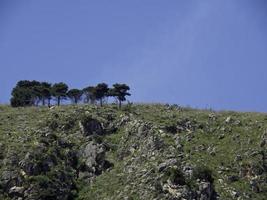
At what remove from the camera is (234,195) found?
9531 cm

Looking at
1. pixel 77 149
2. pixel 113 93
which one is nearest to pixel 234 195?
pixel 77 149

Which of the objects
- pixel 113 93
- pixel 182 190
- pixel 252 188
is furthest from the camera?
pixel 113 93

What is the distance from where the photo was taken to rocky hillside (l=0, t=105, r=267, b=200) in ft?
310

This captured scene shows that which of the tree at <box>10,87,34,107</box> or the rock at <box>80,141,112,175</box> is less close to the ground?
the tree at <box>10,87,34,107</box>

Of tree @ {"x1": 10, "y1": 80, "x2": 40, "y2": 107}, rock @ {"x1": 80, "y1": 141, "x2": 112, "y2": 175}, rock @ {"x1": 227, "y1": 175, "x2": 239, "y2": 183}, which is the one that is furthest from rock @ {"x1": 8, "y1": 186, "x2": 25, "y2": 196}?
tree @ {"x1": 10, "y1": 80, "x2": 40, "y2": 107}

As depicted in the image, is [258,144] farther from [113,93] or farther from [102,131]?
[113,93]

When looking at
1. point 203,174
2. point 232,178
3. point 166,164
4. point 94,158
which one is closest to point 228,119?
point 232,178

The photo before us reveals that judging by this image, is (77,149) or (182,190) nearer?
(182,190)

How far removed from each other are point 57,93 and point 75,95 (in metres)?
4.31

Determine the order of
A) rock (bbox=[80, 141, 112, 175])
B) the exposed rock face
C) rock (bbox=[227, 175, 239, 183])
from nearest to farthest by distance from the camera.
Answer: rock (bbox=[227, 175, 239, 183])
the exposed rock face
rock (bbox=[80, 141, 112, 175])

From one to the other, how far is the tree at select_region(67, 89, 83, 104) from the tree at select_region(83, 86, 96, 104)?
1.00m

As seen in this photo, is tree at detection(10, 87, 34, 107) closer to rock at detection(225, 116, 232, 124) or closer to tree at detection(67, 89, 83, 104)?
tree at detection(67, 89, 83, 104)

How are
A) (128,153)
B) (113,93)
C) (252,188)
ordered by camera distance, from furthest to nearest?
(113,93)
(128,153)
(252,188)

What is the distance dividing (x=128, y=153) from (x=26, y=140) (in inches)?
491
